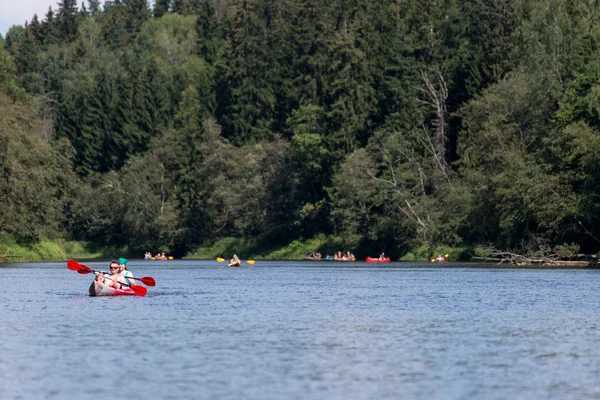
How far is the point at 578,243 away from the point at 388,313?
41.7 m

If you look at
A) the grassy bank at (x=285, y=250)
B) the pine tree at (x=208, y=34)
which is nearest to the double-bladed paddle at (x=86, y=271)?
the grassy bank at (x=285, y=250)

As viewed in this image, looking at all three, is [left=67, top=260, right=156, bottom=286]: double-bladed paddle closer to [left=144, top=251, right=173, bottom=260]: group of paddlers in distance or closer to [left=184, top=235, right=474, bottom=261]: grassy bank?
[left=184, top=235, right=474, bottom=261]: grassy bank

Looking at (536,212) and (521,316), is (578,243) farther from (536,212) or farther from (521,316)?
(521,316)

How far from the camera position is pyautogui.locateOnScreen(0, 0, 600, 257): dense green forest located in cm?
8562

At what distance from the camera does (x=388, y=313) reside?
42.4 m

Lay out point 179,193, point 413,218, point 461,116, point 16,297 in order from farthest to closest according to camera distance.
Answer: point 179,193, point 461,116, point 413,218, point 16,297

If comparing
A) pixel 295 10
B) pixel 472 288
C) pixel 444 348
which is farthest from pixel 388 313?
pixel 295 10

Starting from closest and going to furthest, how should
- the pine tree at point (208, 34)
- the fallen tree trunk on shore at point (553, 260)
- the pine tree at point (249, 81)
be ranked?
the fallen tree trunk on shore at point (553, 260) → the pine tree at point (249, 81) → the pine tree at point (208, 34)

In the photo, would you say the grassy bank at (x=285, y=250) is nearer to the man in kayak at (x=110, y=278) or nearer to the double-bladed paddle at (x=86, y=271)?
the double-bladed paddle at (x=86, y=271)

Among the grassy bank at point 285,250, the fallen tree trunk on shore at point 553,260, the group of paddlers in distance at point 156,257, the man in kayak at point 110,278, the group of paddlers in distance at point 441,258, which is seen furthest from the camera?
the group of paddlers in distance at point 156,257

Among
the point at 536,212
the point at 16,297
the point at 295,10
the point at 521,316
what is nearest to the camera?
the point at 521,316

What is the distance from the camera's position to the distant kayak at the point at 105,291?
168 ft

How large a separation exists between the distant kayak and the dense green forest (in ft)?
117

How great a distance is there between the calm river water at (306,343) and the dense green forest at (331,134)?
29.1 metres
